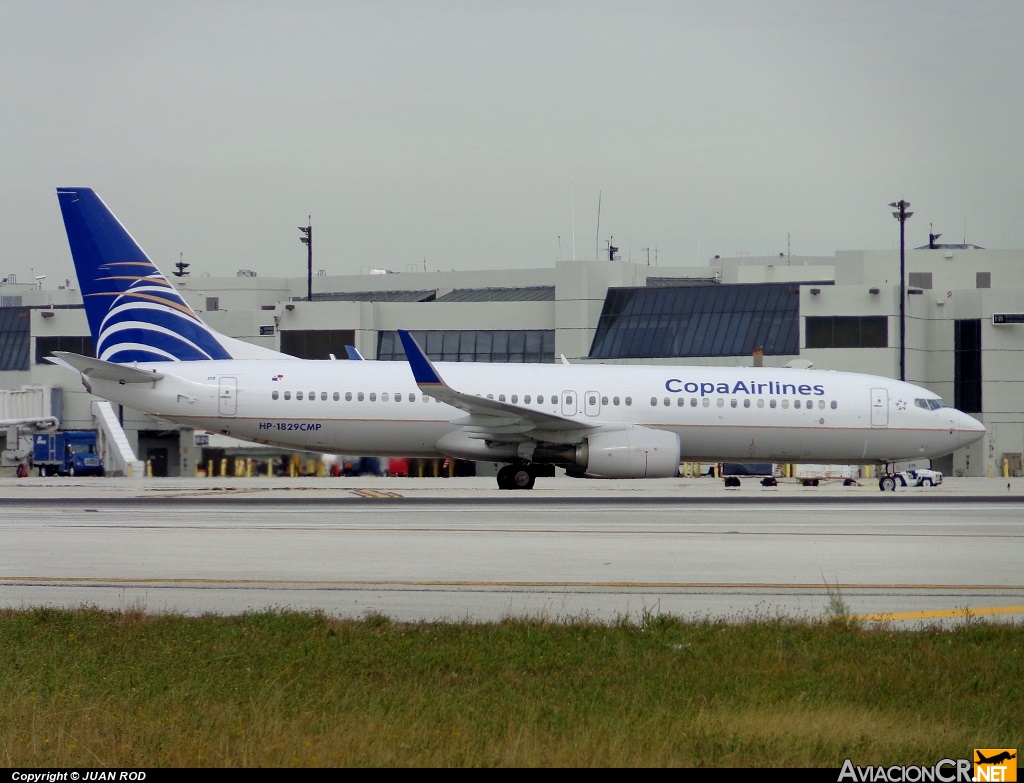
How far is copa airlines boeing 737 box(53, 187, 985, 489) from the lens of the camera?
35.1 meters

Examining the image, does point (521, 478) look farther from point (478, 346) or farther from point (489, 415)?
point (478, 346)

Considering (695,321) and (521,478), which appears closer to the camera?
(521,478)

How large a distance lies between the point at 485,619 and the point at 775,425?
24.1 meters

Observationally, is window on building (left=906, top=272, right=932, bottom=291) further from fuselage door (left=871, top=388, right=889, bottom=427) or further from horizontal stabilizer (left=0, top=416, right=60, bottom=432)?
horizontal stabilizer (left=0, top=416, right=60, bottom=432)

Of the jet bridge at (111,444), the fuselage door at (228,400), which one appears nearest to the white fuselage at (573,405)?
the fuselage door at (228,400)

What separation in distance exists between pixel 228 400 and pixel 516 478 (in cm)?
840

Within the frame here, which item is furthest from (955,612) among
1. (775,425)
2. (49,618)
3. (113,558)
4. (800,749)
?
(775,425)

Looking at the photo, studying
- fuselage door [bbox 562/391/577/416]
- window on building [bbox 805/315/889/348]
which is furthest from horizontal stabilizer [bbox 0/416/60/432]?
window on building [bbox 805/315/889/348]

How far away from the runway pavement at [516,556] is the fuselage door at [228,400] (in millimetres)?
3615

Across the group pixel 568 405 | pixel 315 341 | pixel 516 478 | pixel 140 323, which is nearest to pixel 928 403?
pixel 568 405

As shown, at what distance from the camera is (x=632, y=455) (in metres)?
33.8

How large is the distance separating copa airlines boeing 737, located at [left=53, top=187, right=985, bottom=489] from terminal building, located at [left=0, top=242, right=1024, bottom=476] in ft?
76.0

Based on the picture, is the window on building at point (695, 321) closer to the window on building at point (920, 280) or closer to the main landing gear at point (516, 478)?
the window on building at point (920, 280)

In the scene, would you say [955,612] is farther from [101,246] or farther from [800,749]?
[101,246]
